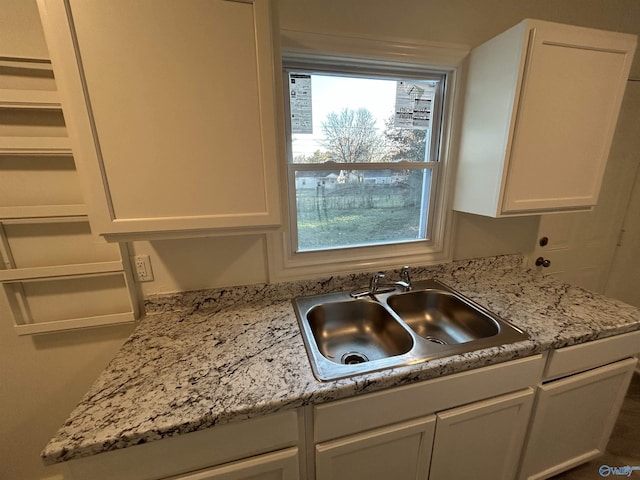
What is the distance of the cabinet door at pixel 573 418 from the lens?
1.14 m

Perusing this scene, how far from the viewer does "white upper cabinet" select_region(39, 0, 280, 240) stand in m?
0.72

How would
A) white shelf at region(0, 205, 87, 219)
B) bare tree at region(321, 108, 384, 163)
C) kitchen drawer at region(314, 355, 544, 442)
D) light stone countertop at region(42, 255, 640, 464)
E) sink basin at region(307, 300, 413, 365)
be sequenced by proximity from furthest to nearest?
bare tree at region(321, 108, 384, 163) → sink basin at region(307, 300, 413, 365) → white shelf at region(0, 205, 87, 219) → kitchen drawer at region(314, 355, 544, 442) → light stone countertop at region(42, 255, 640, 464)

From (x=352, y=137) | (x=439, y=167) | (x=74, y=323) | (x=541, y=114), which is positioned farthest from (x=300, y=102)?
(x=74, y=323)

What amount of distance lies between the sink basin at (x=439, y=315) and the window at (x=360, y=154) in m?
0.34

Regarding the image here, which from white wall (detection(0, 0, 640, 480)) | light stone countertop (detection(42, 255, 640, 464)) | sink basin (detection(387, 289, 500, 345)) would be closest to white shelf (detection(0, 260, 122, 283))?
white wall (detection(0, 0, 640, 480))

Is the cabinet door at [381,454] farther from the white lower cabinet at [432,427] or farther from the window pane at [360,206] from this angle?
the window pane at [360,206]

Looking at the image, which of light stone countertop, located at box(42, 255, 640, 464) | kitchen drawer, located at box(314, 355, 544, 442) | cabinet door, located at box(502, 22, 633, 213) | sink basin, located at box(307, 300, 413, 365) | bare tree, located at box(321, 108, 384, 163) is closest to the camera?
light stone countertop, located at box(42, 255, 640, 464)

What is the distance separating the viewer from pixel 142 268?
1.19 m

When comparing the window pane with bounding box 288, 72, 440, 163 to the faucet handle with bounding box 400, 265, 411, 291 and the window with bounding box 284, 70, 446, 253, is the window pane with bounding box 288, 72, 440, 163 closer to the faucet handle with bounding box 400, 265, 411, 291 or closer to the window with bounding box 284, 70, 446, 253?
the window with bounding box 284, 70, 446, 253

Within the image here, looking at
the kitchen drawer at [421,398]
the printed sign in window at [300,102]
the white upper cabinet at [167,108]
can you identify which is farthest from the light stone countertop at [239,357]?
the printed sign in window at [300,102]

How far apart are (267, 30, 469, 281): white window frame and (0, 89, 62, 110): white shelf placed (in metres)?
0.80

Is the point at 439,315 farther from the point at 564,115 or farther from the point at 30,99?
the point at 30,99

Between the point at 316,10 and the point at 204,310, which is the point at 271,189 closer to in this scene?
the point at 204,310

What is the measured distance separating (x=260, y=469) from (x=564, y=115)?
1805 mm
